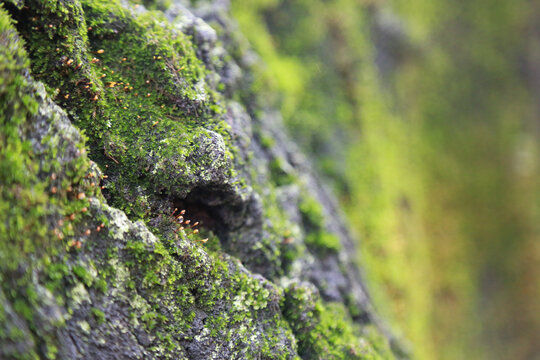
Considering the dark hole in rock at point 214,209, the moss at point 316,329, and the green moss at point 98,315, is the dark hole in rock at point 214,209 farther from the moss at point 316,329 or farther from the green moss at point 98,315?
the green moss at point 98,315

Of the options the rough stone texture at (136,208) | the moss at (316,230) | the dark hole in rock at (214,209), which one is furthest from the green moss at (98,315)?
the moss at (316,230)

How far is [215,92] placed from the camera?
10.4 meters

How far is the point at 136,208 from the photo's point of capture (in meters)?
7.96

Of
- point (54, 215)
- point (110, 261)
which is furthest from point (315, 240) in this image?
point (54, 215)

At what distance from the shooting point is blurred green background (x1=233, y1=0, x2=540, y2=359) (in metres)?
21.6

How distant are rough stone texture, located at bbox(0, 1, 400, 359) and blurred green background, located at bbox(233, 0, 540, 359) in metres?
6.36

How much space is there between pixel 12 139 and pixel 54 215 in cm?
130

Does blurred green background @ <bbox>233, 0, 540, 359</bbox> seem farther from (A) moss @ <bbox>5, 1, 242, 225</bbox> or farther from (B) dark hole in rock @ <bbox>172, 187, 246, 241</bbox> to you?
(B) dark hole in rock @ <bbox>172, 187, 246, 241</bbox>

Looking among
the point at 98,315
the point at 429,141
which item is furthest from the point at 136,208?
the point at 429,141

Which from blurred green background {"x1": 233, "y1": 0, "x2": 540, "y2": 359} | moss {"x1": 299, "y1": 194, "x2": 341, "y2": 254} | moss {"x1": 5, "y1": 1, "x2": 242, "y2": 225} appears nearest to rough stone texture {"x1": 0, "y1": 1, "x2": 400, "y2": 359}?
moss {"x1": 5, "y1": 1, "x2": 242, "y2": 225}

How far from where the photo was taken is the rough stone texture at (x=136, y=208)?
19.8ft

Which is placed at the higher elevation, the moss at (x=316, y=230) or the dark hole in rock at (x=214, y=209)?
the moss at (x=316, y=230)

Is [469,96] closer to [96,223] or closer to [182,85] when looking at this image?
[182,85]

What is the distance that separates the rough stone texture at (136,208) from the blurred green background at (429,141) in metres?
6.36
